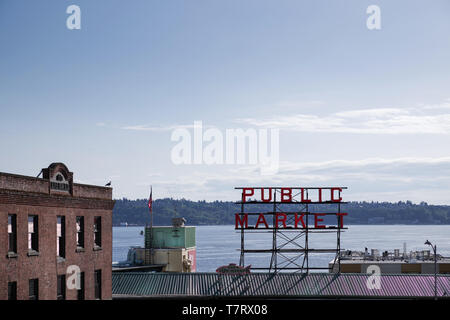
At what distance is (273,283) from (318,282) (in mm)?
4336

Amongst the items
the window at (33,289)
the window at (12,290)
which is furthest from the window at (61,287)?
the window at (12,290)

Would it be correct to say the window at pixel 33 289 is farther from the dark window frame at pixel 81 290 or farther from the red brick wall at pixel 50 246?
the dark window frame at pixel 81 290

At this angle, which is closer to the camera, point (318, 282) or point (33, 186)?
point (33, 186)

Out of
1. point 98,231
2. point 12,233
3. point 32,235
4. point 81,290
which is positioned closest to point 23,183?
point 12,233

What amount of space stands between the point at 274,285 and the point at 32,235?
102ft

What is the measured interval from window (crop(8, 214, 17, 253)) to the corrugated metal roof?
26.1 m

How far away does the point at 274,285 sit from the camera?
219 feet

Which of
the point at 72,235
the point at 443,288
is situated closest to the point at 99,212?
the point at 72,235

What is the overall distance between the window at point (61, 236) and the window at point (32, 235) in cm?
338

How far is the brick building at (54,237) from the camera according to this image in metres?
38.3

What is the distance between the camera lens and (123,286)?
6625 cm

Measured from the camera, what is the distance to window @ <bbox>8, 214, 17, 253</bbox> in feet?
127
